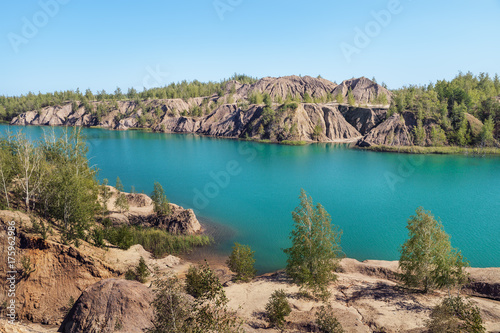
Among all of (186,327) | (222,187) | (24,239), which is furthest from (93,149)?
(186,327)

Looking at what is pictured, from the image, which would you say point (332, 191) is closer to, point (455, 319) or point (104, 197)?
point (455, 319)

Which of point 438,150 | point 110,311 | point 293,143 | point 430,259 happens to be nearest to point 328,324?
point 430,259

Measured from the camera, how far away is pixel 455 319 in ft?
56.2

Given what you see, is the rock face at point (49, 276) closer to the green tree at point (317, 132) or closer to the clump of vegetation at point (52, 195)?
the clump of vegetation at point (52, 195)

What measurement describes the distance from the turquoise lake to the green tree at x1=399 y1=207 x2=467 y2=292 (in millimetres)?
10135

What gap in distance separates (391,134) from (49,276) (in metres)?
128

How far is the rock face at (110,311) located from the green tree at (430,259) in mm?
21152

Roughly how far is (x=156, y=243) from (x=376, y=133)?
11623 cm

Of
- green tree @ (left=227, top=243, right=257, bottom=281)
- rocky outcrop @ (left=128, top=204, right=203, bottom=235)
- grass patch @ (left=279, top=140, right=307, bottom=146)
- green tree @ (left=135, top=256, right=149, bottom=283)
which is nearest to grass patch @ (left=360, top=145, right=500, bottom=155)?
grass patch @ (left=279, top=140, right=307, bottom=146)

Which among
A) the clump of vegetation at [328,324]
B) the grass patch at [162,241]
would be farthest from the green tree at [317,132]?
the clump of vegetation at [328,324]

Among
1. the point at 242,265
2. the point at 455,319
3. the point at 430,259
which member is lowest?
the point at 242,265

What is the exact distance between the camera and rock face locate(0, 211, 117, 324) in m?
20.5

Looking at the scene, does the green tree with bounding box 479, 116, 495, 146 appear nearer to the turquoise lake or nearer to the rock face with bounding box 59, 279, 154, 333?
the turquoise lake

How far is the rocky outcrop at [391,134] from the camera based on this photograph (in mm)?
116875
